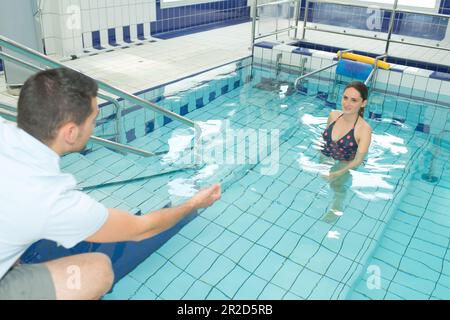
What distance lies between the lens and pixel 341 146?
3.90m

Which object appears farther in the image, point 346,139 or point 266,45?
point 266,45

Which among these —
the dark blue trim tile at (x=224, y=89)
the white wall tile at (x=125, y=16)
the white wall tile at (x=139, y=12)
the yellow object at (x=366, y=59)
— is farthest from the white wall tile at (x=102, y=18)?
the yellow object at (x=366, y=59)

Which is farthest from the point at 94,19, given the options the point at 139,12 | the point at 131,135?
the point at 131,135

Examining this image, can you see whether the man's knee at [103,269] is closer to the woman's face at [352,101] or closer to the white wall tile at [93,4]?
the woman's face at [352,101]

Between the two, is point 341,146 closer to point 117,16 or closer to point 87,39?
point 87,39

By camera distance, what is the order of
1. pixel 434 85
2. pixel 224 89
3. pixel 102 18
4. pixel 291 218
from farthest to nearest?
pixel 102 18
pixel 224 89
pixel 434 85
pixel 291 218

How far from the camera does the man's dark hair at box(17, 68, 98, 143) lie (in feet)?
5.26

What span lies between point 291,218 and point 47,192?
239 cm

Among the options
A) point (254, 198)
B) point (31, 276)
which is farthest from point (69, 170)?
point (31, 276)

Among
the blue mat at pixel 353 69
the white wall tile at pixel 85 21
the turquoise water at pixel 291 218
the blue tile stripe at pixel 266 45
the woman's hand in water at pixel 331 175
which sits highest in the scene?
the white wall tile at pixel 85 21

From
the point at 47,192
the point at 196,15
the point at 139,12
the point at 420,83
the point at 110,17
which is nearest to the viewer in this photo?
the point at 47,192

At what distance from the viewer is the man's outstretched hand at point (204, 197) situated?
2.18m

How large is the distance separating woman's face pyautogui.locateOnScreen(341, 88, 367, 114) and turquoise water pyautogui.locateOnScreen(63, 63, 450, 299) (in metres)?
0.73

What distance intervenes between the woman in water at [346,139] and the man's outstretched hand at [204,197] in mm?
1575
